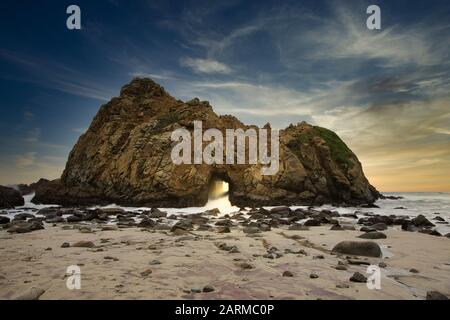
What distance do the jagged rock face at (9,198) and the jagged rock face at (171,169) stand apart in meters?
3.98

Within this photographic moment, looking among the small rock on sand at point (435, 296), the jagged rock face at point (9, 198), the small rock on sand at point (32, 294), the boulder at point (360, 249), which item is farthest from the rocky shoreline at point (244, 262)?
the jagged rock face at point (9, 198)

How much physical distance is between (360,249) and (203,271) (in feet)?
16.8

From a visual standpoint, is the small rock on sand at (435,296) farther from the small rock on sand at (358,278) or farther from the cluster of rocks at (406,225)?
the cluster of rocks at (406,225)

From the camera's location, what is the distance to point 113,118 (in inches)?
1683

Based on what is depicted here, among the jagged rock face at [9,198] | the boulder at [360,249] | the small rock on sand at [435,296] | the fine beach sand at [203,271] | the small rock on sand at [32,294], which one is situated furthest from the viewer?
the jagged rock face at [9,198]

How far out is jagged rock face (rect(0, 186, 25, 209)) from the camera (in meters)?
31.4

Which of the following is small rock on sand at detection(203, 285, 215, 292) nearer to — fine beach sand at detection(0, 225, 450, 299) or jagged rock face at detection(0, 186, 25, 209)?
fine beach sand at detection(0, 225, 450, 299)

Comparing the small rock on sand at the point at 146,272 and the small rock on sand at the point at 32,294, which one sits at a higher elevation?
the small rock on sand at the point at 32,294

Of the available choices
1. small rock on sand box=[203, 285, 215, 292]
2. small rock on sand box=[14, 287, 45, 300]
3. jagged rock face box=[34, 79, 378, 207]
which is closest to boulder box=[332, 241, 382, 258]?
small rock on sand box=[203, 285, 215, 292]

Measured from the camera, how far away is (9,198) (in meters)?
32.1

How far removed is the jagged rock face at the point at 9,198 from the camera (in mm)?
31386

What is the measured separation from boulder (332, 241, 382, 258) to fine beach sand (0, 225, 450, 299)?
16.3 inches

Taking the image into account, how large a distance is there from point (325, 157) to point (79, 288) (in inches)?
1499
